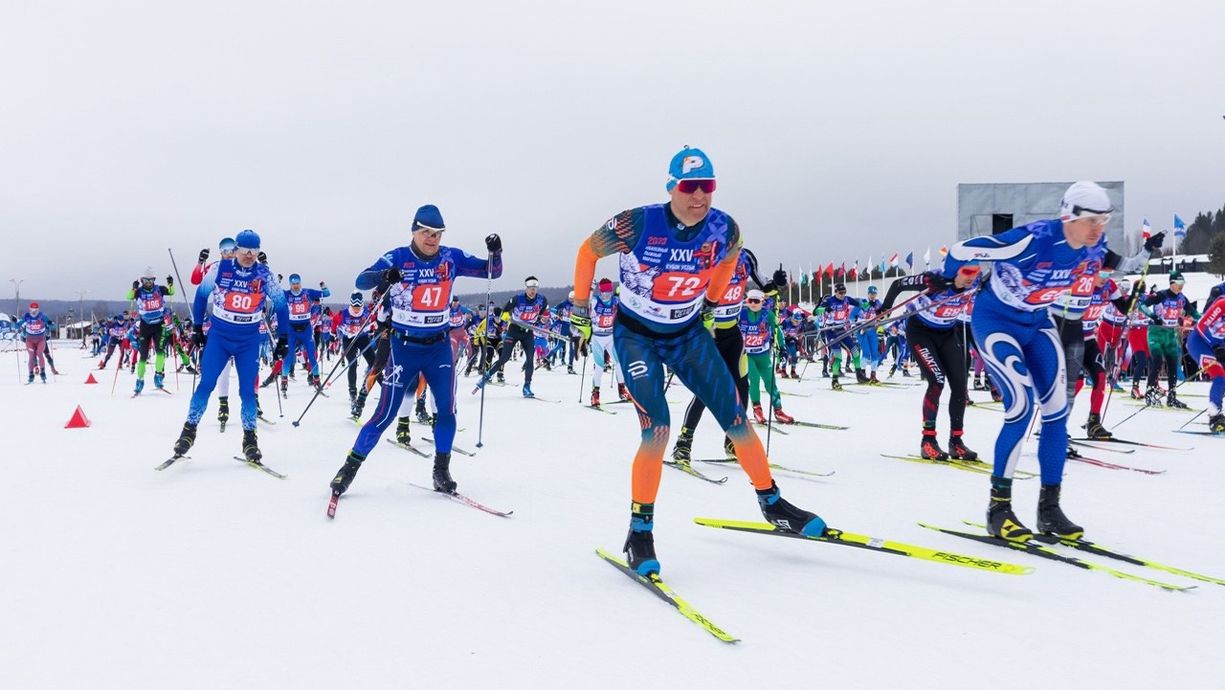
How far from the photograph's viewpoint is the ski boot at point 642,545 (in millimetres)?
3760

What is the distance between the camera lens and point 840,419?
11.0 meters

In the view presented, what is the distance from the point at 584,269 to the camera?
4316mm

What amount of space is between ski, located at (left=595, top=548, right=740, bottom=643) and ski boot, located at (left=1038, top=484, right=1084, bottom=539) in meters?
2.42

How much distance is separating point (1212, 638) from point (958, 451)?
453 cm

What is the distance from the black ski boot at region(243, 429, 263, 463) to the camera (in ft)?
23.2

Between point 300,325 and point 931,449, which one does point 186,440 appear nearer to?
point 931,449

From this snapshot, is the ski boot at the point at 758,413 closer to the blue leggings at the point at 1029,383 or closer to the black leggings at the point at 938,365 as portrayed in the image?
the black leggings at the point at 938,365

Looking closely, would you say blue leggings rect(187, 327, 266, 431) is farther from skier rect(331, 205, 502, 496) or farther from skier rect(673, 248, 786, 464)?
skier rect(673, 248, 786, 464)

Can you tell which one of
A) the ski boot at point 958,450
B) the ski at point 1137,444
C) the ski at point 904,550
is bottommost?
the ski at point 1137,444

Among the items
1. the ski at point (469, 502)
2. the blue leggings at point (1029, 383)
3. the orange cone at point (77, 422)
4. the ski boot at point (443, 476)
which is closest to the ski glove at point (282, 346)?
the ski at point (469, 502)

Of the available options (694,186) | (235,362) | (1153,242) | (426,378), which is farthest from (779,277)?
(235,362)

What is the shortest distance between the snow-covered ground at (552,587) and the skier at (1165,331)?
23.9 feet

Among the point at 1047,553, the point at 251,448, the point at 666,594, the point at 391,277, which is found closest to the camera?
the point at 666,594

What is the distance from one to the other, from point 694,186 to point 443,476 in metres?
3.32
